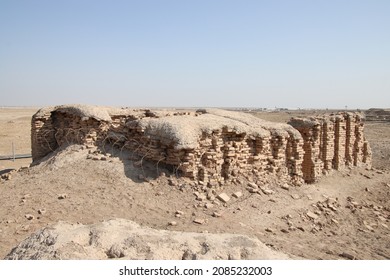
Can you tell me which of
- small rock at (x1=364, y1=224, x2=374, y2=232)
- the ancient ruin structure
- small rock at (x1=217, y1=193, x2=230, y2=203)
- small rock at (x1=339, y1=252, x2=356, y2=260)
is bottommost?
small rock at (x1=364, y1=224, x2=374, y2=232)

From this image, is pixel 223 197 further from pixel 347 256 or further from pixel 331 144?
pixel 331 144

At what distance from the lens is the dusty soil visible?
270 inches

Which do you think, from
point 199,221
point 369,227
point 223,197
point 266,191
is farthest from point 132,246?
point 369,227

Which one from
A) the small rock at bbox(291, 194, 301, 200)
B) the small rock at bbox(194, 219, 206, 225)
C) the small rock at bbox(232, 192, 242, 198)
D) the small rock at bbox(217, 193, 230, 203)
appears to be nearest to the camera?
the small rock at bbox(194, 219, 206, 225)

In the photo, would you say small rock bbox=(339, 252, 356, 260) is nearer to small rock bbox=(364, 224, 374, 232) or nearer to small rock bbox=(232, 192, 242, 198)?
small rock bbox=(364, 224, 374, 232)

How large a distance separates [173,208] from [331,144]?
7202 millimetres

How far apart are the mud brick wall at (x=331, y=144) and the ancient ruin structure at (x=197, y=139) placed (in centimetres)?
3

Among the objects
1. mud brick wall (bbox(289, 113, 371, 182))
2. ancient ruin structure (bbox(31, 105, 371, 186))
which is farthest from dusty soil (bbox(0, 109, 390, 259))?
mud brick wall (bbox(289, 113, 371, 182))

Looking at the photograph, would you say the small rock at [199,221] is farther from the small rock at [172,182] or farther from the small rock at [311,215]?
the small rock at [311,215]

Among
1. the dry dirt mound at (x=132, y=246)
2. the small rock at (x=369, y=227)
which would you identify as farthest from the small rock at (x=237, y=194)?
the dry dirt mound at (x=132, y=246)

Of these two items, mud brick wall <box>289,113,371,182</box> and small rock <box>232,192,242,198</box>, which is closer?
small rock <box>232,192,242,198</box>

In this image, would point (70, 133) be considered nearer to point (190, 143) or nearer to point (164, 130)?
point (164, 130)

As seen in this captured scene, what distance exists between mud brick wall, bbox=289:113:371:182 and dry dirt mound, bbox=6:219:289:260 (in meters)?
7.58

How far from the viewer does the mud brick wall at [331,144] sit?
1129cm
